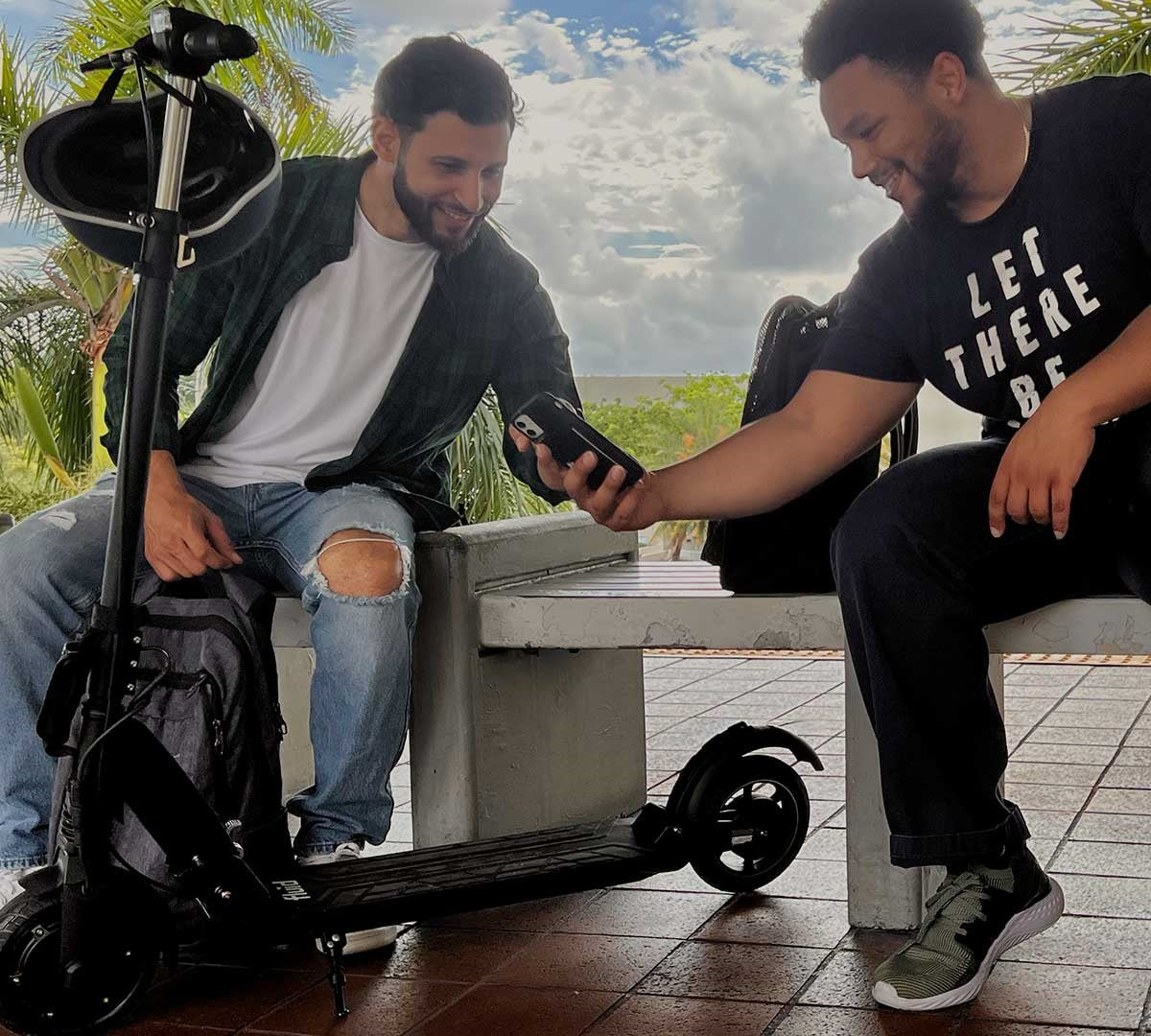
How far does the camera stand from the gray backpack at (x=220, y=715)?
6.50 ft

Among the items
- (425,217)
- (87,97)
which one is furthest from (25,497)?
(425,217)

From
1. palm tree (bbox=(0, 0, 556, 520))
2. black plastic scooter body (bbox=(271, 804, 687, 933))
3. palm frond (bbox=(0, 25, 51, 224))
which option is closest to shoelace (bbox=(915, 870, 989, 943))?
black plastic scooter body (bbox=(271, 804, 687, 933))

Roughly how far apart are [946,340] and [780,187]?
20027 mm

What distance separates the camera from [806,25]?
6.47 ft

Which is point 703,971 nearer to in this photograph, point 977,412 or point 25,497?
point 977,412

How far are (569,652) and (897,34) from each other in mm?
1268

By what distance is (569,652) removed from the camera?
8.91 ft

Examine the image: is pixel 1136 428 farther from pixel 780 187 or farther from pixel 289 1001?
pixel 780 187

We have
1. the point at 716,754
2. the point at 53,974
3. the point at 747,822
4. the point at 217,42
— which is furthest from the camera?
the point at 747,822

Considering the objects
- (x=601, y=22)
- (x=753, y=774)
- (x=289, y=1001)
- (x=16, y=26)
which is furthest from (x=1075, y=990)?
(x=601, y=22)

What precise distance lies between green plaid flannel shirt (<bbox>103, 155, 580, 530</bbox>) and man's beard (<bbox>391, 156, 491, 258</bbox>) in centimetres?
4

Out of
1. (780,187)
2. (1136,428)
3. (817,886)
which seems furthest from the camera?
(780,187)

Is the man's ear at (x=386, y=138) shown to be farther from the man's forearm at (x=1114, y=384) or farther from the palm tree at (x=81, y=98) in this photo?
the palm tree at (x=81, y=98)

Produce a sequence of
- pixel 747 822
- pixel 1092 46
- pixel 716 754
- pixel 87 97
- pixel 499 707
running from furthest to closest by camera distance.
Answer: pixel 87 97 → pixel 1092 46 → pixel 499 707 → pixel 747 822 → pixel 716 754
